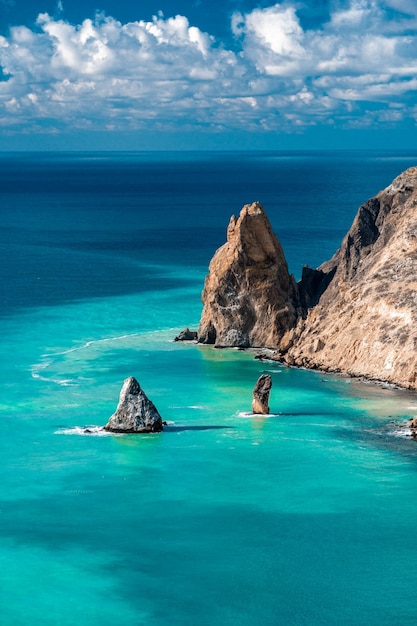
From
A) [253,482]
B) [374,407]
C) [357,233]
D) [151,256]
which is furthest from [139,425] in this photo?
[151,256]

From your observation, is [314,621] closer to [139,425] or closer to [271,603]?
[271,603]

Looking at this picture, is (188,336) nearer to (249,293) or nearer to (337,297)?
(249,293)

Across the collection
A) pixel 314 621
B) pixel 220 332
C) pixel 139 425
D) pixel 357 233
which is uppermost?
pixel 357 233

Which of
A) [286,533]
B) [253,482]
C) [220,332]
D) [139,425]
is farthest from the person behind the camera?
[220,332]

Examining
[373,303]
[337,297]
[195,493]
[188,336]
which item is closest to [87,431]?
[195,493]

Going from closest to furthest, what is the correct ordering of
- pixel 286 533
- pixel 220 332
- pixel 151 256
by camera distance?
1. pixel 286 533
2. pixel 220 332
3. pixel 151 256

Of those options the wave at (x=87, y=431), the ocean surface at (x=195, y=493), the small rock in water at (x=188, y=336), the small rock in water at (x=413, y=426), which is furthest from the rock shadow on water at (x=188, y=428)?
the small rock in water at (x=188, y=336)

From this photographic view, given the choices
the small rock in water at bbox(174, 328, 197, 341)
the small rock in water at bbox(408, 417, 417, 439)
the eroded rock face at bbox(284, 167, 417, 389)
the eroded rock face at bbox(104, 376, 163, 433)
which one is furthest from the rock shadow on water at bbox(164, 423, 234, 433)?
the small rock in water at bbox(174, 328, 197, 341)

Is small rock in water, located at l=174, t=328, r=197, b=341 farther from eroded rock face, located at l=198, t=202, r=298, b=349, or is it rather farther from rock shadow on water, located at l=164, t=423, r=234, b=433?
rock shadow on water, located at l=164, t=423, r=234, b=433
